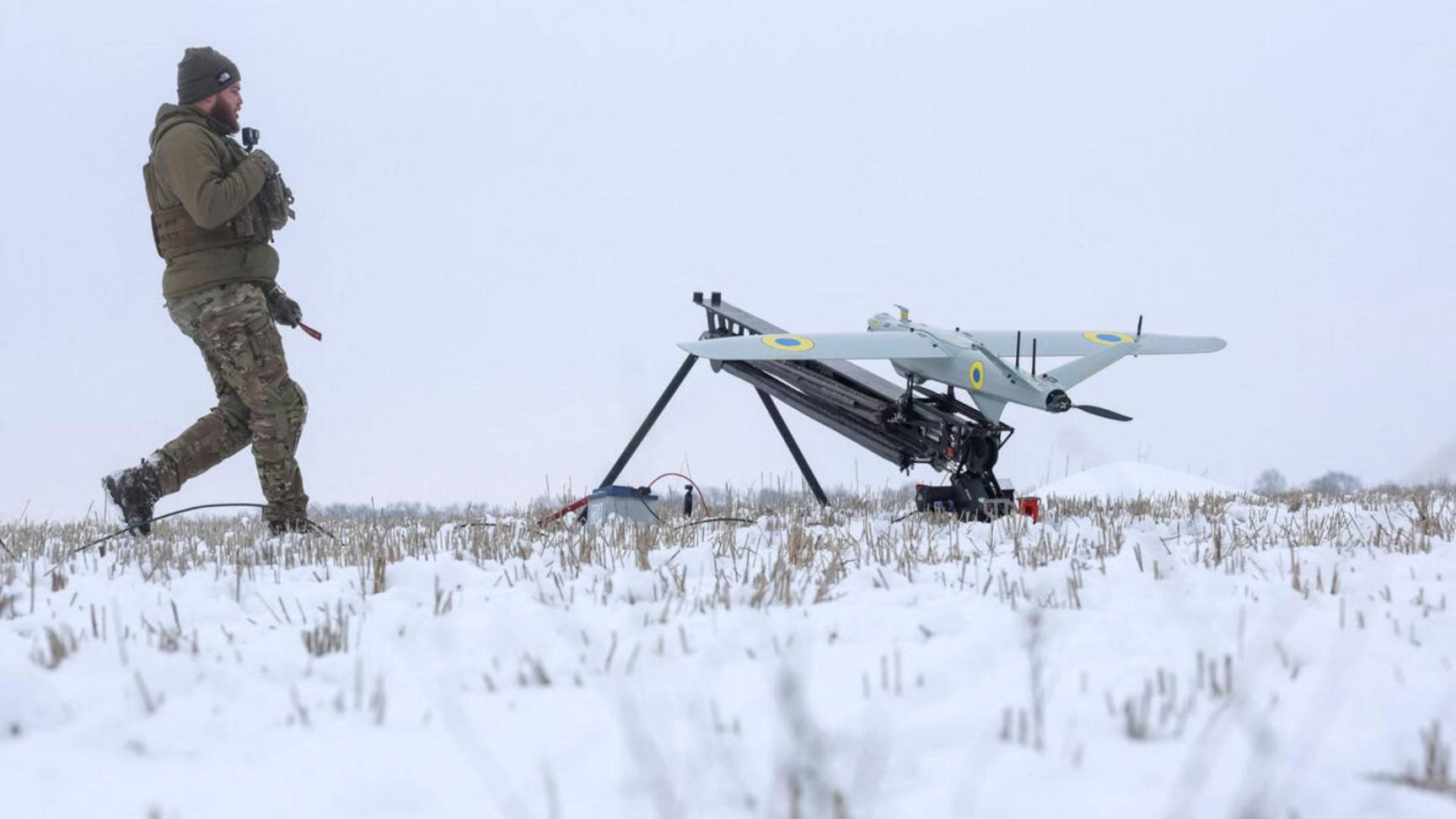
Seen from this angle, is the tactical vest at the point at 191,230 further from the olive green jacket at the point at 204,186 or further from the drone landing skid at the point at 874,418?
the drone landing skid at the point at 874,418

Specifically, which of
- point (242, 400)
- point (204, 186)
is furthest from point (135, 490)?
point (204, 186)

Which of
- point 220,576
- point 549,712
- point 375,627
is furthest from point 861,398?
point 549,712

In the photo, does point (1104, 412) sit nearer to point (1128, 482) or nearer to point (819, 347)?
point (819, 347)

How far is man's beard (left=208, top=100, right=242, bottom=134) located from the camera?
25.6 ft

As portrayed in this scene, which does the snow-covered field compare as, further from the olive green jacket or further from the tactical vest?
the tactical vest

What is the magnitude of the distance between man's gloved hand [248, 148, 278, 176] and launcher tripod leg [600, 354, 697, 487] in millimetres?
3870

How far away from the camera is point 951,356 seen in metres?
8.98

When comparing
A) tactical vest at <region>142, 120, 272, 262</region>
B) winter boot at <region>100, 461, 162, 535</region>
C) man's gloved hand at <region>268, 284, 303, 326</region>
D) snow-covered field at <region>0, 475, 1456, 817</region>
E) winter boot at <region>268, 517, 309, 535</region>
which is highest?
tactical vest at <region>142, 120, 272, 262</region>

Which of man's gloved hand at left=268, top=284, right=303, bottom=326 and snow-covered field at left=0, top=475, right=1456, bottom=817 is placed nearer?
snow-covered field at left=0, top=475, right=1456, bottom=817

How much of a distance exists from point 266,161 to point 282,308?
3.27ft

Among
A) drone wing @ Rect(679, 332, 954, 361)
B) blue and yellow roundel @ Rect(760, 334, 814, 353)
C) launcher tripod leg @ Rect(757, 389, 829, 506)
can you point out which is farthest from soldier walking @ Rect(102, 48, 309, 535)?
launcher tripod leg @ Rect(757, 389, 829, 506)

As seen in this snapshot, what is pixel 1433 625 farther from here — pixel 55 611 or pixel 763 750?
pixel 55 611

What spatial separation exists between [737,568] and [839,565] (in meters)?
0.48

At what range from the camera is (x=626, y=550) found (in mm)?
5547
